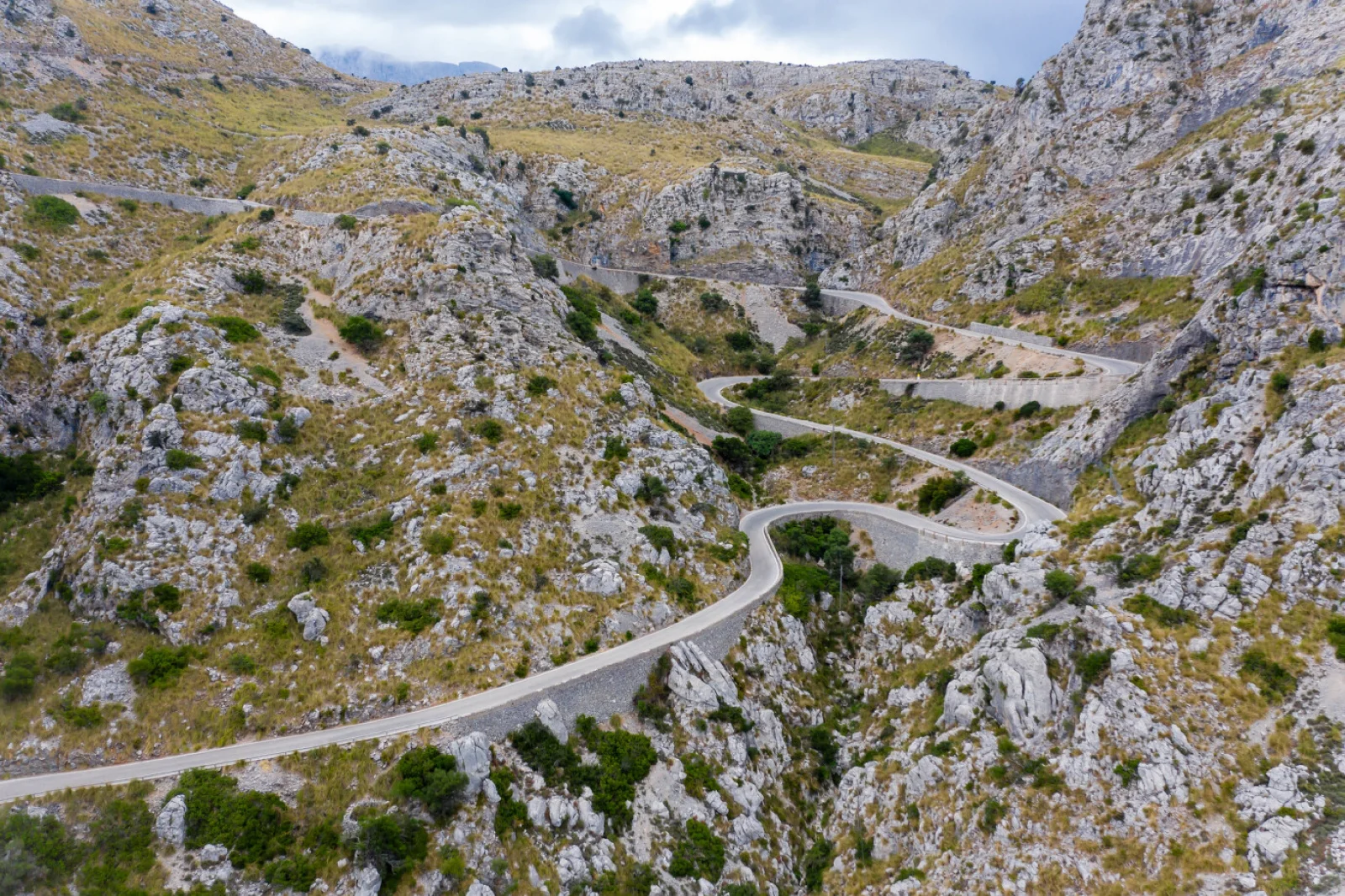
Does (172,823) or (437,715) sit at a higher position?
(437,715)

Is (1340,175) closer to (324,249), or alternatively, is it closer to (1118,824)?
(1118,824)

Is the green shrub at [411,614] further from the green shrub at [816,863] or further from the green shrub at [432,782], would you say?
the green shrub at [816,863]

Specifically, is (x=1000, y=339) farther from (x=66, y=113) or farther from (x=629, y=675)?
(x=66, y=113)

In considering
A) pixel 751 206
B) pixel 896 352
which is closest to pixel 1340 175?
pixel 896 352

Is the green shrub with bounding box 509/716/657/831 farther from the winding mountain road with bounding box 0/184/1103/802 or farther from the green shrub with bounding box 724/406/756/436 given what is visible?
the green shrub with bounding box 724/406/756/436

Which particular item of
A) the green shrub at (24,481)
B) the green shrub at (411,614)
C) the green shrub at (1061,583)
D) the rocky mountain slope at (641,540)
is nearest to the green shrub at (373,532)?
the rocky mountain slope at (641,540)

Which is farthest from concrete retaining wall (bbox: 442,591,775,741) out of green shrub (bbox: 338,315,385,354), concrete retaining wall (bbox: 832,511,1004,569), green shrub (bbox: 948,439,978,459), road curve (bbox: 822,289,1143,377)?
road curve (bbox: 822,289,1143,377)

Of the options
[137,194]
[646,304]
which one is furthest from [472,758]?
[646,304]
